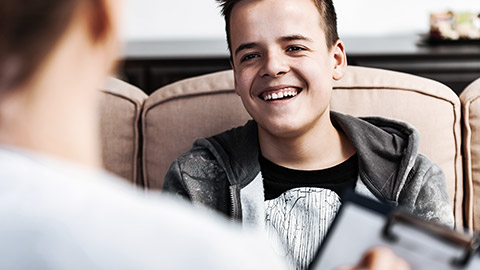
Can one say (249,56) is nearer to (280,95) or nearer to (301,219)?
(280,95)

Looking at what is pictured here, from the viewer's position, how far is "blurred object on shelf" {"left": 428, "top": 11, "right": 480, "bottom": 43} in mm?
2496

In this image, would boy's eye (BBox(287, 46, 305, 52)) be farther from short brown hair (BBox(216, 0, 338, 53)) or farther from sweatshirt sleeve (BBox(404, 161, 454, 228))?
sweatshirt sleeve (BBox(404, 161, 454, 228))

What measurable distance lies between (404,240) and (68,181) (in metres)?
0.35

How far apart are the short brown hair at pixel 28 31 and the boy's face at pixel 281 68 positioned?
1.01m

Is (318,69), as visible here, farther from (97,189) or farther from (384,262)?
(97,189)

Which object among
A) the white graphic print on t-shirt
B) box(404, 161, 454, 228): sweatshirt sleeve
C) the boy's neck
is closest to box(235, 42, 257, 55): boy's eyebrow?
the boy's neck

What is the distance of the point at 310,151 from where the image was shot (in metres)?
1.49

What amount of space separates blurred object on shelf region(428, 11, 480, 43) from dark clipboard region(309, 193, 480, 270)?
6.36 feet

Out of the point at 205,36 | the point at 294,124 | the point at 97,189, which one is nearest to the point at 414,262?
the point at 97,189

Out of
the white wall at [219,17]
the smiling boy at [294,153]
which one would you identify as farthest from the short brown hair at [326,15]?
the white wall at [219,17]

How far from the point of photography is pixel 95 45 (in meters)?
0.45

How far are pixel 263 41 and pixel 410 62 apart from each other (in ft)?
3.44

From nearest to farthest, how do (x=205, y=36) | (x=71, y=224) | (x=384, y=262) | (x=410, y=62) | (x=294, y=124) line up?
(x=71, y=224), (x=384, y=262), (x=294, y=124), (x=410, y=62), (x=205, y=36)

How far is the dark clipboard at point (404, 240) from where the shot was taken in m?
0.63
